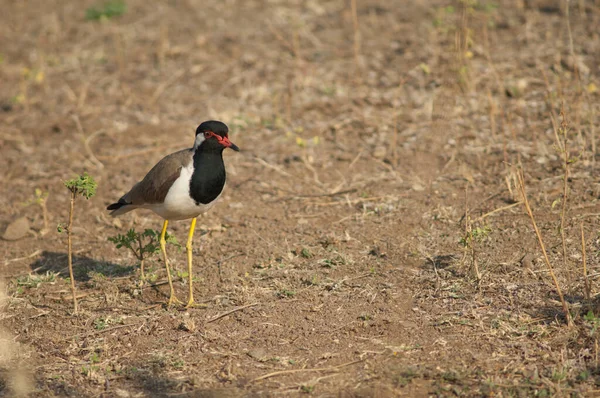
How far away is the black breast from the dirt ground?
757 mm

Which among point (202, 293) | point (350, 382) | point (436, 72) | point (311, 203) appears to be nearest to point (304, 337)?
point (350, 382)

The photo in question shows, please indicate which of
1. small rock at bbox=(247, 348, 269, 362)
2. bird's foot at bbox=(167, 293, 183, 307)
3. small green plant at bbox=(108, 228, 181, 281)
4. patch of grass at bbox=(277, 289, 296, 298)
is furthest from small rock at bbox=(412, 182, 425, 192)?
small rock at bbox=(247, 348, 269, 362)

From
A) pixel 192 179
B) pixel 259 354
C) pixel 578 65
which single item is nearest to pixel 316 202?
pixel 192 179

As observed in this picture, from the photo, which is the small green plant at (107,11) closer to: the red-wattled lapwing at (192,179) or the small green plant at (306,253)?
the red-wattled lapwing at (192,179)

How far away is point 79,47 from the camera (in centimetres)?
1148

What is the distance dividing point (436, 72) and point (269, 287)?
4529 millimetres

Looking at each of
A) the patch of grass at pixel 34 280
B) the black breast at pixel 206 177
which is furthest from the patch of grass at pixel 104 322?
the black breast at pixel 206 177

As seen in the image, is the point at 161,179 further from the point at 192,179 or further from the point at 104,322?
the point at 104,322

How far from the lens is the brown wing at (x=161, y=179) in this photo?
577 cm

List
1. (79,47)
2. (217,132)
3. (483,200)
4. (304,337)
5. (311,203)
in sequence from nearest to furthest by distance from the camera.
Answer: (304,337) → (217,132) → (483,200) → (311,203) → (79,47)

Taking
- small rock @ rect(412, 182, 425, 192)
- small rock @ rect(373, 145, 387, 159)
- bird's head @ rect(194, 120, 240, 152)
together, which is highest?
bird's head @ rect(194, 120, 240, 152)

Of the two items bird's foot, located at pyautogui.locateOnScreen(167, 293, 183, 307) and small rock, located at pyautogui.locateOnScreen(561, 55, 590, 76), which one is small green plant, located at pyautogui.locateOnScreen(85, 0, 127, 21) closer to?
small rock, located at pyautogui.locateOnScreen(561, 55, 590, 76)

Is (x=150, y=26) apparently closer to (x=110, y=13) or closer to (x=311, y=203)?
(x=110, y=13)

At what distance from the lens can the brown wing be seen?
5766 mm
